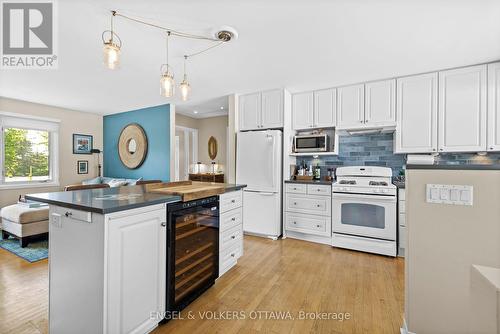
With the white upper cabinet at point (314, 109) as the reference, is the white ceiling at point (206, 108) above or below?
above

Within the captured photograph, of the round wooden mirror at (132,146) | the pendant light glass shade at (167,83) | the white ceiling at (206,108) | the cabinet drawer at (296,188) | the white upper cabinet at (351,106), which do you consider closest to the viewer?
the pendant light glass shade at (167,83)

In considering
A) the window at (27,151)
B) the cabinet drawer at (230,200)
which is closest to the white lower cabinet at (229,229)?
the cabinet drawer at (230,200)

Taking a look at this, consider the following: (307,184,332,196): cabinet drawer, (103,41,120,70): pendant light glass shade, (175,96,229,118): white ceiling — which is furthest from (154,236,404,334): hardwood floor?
(175,96,229,118): white ceiling

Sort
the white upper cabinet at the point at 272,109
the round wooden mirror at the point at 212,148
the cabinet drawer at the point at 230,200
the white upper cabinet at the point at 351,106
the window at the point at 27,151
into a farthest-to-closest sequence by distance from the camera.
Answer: the round wooden mirror at the point at 212,148 < the window at the point at 27,151 < the white upper cabinet at the point at 272,109 < the white upper cabinet at the point at 351,106 < the cabinet drawer at the point at 230,200

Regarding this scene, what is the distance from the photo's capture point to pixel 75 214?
4.33 feet

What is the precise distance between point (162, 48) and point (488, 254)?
3172mm

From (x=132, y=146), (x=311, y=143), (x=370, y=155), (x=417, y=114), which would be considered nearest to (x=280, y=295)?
(x=311, y=143)

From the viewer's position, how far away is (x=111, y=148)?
5.74 metres

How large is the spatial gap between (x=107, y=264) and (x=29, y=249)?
2.91m

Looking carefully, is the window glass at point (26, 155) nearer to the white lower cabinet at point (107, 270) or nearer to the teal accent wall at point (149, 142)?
the teal accent wall at point (149, 142)

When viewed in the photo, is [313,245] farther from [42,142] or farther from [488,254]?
[42,142]

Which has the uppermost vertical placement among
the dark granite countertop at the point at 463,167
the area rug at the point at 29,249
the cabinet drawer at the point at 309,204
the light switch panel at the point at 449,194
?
the dark granite countertop at the point at 463,167

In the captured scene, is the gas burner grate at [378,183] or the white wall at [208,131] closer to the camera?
the gas burner grate at [378,183]

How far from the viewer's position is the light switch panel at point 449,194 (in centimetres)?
129
